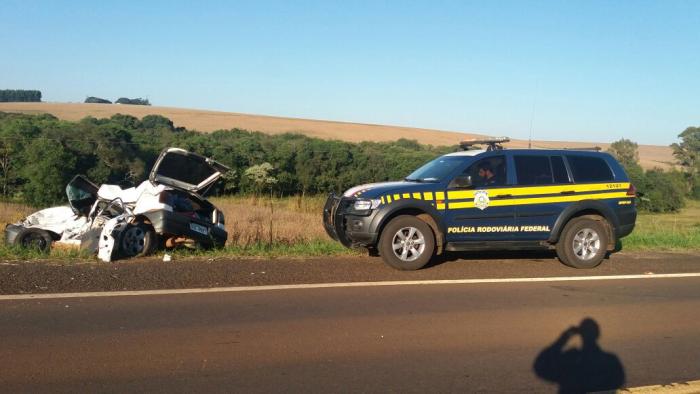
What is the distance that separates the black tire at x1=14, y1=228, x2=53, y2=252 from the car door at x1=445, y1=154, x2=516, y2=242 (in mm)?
6467

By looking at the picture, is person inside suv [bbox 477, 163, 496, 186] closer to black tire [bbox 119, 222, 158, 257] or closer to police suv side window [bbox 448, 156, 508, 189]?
police suv side window [bbox 448, 156, 508, 189]

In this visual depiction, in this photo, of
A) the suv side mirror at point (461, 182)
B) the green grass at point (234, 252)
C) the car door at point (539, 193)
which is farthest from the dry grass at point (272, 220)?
the car door at point (539, 193)

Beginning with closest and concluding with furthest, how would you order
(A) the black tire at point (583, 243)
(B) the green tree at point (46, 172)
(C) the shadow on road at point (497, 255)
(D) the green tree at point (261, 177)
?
(A) the black tire at point (583, 243)
(C) the shadow on road at point (497, 255)
(B) the green tree at point (46, 172)
(D) the green tree at point (261, 177)

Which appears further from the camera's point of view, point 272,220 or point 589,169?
point 272,220

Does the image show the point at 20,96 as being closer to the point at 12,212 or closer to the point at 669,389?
the point at 12,212

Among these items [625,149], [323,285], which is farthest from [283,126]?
[323,285]

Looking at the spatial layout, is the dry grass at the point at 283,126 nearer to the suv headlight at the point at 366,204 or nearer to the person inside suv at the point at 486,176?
the person inside suv at the point at 486,176

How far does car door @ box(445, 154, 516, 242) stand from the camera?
977 cm

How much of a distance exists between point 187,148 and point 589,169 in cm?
2054

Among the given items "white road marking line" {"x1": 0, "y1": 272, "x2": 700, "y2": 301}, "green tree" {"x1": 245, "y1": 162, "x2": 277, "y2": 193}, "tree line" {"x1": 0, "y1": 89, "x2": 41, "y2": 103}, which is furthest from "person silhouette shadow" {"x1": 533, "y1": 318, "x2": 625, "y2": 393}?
"tree line" {"x1": 0, "y1": 89, "x2": 41, "y2": 103}

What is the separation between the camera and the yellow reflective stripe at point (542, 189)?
32.3 ft

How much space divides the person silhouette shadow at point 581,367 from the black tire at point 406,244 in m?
3.44

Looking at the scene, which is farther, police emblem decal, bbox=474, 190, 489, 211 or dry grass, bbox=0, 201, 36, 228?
dry grass, bbox=0, 201, 36, 228

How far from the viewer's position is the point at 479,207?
986 cm
